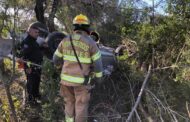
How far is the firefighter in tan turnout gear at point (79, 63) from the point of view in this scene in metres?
5.84

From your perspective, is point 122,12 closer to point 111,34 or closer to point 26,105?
point 111,34

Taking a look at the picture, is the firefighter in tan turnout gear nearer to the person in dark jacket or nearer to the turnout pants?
the turnout pants

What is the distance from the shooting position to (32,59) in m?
7.60

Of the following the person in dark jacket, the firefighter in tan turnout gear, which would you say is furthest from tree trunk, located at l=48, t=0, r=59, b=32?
the firefighter in tan turnout gear

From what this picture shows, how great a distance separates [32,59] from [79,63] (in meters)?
2.00

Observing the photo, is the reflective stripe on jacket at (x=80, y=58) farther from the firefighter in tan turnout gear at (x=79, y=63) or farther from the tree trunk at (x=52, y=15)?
the tree trunk at (x=52, y=15)

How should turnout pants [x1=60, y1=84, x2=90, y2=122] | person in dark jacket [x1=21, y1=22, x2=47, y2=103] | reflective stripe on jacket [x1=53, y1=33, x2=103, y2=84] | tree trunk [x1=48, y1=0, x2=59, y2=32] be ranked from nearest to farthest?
reflective stripe on jacket [x1=53, y1=33, x2=103, y2=84], turnout pants [x1=60, y1=84, x2=90, y2=122], person in dark jacket [x1=21, y1=22, x2=47, y2=103], tree trunk [x1=48, y1=0, x2=59, y2=32]

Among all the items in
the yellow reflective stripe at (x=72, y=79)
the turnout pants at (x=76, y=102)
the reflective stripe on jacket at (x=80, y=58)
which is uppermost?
the reflective stripe on jacket at (x=80, y=58)

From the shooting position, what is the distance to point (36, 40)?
25.5ft

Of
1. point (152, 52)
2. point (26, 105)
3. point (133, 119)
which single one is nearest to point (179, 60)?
point (152, 52)

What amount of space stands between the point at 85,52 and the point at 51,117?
4.73 ft

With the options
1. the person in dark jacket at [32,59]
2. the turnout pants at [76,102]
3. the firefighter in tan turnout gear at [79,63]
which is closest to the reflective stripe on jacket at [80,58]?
the firefighter in tan turnout gear at [79,63]

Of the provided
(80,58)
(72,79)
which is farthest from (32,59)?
(80,58)

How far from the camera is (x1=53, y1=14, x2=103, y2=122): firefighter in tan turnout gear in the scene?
5844 millimetres
